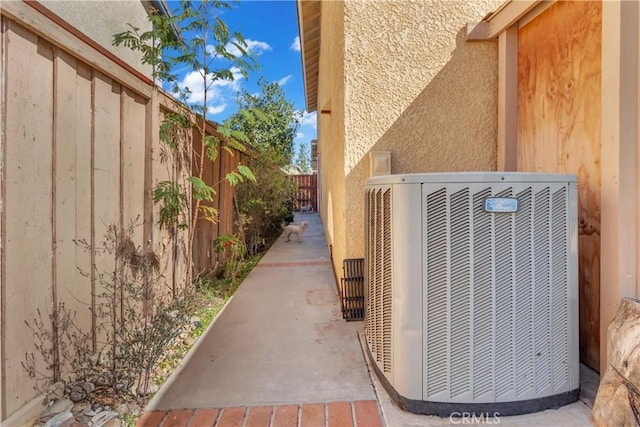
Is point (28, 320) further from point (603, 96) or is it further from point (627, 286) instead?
point (603, 96)

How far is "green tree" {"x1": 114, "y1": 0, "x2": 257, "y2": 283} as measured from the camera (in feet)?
11.6

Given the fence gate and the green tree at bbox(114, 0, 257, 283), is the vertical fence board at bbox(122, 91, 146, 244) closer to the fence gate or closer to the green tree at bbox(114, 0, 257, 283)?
the green tree at bbox(114, 0, 257, 283)

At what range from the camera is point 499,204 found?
2.15 meters

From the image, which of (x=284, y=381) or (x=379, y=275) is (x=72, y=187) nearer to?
(x=284, y=381)

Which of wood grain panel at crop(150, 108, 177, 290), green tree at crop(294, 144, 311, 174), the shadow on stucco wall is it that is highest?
green tree at crop(294, 144, 311, 174)

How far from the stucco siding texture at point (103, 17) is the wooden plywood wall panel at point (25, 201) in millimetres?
2428

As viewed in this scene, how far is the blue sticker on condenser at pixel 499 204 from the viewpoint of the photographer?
84.7 inches

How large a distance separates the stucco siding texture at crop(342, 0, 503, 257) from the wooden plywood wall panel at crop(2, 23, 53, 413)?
2758 millimetres

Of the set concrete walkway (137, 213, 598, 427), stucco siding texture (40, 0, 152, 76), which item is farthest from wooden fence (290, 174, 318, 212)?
concrete walkway (137, 213, 598, 427)

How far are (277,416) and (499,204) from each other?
208 centimetres

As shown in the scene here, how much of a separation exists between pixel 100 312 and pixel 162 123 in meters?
2.12

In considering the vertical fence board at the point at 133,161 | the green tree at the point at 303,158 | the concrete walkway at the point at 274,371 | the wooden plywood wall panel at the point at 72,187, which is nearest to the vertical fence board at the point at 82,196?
the wooden plywood wall panel at the point at 72,187

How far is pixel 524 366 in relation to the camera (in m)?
2.21

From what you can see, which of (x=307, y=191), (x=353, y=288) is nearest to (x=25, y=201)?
(x=353, y=288)
